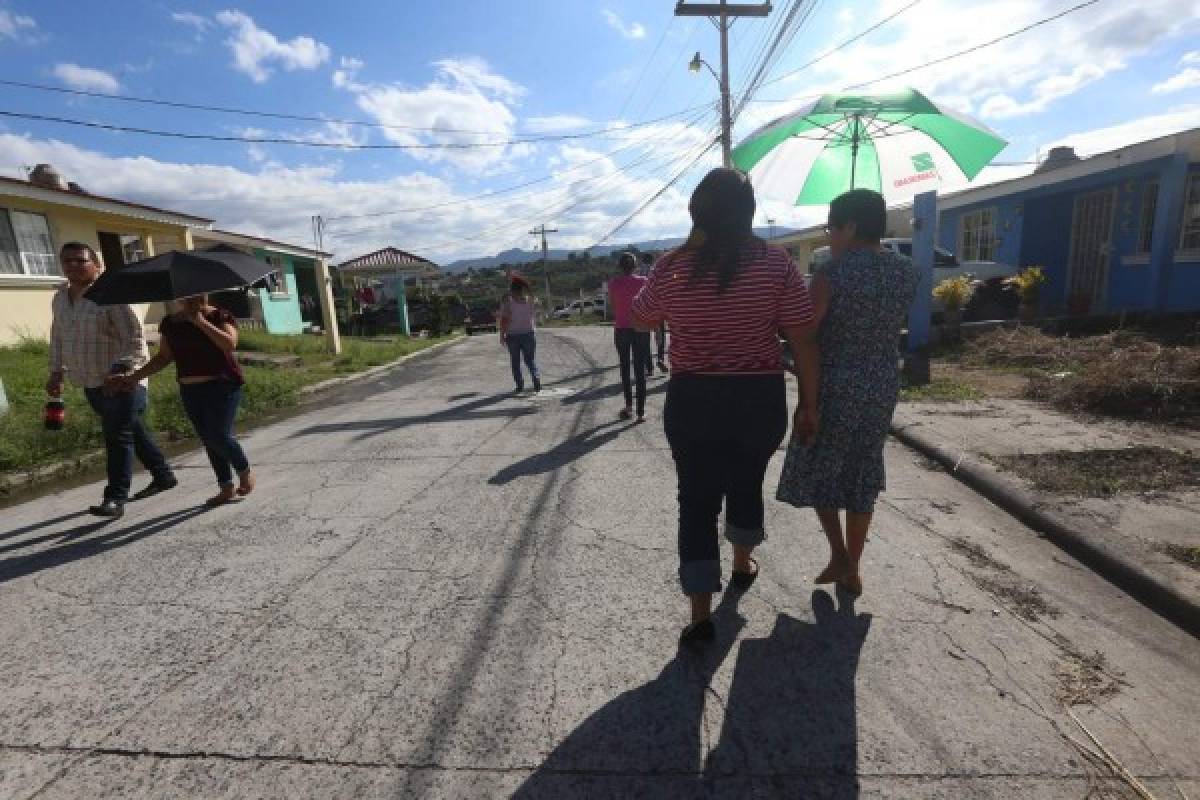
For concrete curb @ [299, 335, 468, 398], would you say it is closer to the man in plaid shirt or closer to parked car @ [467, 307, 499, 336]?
the man in plaid shirt

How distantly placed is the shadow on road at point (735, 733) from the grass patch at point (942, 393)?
15.9 ft

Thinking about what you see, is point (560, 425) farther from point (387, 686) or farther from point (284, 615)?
point (387, 686)

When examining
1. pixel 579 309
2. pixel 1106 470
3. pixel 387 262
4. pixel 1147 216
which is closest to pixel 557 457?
pixel 1106 470

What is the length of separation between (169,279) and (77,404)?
4906 mm

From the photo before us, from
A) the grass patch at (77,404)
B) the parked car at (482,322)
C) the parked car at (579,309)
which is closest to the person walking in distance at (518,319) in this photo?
the grass patch at (77,404)

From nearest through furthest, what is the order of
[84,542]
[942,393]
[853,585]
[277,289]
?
[853,585]
[84,542]
[942,393]
[277,289]

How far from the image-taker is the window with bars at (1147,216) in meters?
10.9

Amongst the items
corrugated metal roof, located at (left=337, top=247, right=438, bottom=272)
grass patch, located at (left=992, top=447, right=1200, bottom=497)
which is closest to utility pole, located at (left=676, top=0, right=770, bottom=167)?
grass patch, located at (left=992, top=447, right=1200, bottom=497)

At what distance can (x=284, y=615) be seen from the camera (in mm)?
2938

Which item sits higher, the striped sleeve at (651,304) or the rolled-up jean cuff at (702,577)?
the striped sleeve at (651,304)

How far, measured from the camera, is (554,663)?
246 centimetres

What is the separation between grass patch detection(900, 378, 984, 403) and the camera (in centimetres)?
660

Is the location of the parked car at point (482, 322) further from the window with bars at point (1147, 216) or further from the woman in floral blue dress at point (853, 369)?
the woman in floral blue dress at point (853, 369)

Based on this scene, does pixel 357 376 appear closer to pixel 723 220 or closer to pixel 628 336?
pixel 628 336
